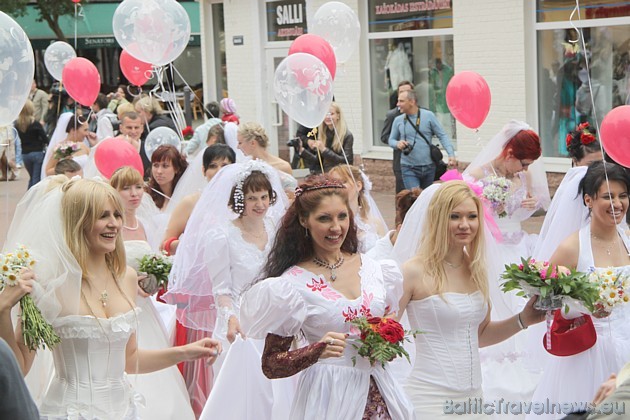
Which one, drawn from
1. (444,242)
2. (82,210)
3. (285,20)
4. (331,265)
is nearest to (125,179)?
(82,210)

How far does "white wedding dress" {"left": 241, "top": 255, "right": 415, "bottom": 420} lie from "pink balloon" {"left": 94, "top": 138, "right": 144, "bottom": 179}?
5.55m

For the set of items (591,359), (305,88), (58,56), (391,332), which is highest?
(58,56)

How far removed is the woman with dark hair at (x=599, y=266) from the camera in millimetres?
6230

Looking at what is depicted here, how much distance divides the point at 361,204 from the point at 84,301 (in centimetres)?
410

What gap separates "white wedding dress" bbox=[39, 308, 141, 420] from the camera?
4.94 metres

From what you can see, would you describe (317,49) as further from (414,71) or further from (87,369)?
(414,71)

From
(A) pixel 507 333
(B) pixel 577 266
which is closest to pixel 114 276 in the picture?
(A) pixel 507 333

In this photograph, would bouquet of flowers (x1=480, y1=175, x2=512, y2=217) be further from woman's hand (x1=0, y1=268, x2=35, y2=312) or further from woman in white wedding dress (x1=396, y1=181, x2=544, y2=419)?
woman's hand (x1=0, y1=268, x2=35, y2=312)

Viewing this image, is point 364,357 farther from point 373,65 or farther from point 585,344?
point 373,65

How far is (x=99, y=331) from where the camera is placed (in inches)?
196

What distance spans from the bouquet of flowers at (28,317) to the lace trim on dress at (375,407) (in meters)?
1.43

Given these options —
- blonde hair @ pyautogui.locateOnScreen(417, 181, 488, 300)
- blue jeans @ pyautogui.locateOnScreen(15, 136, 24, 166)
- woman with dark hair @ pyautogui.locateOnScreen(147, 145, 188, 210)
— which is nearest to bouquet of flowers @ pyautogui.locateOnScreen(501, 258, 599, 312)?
blonde hair @ pyautogui.locateOnScreen(417, 181, 488, 300)

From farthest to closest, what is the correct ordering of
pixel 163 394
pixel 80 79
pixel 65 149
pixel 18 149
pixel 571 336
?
pixel 18 149 → pixel 80 79 → pixel 65 149 → pixel 163 394 → pixel 571 336

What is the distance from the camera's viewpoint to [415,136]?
44.6ft
